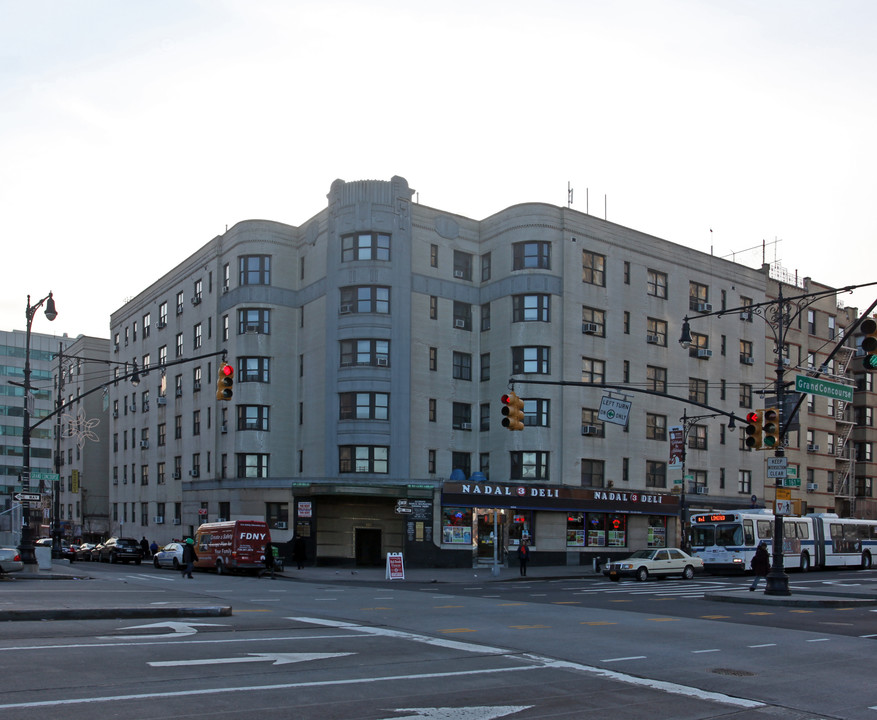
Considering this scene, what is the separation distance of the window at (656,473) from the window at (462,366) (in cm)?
1273

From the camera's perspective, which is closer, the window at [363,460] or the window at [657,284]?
the window at [363,460]

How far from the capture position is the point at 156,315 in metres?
68.8

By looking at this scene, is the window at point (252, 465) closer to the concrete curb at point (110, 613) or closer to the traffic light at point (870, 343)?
the concrete curb at point (110, 613)

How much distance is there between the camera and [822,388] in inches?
982

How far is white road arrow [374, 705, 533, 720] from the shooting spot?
367 inches

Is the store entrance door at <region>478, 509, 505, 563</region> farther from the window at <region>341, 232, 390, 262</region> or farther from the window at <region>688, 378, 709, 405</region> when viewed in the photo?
the window at <region>688, 378, 709, 405</region>

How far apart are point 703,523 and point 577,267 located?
16.8m

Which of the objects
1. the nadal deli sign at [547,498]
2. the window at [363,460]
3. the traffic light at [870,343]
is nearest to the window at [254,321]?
the window at [363,460]

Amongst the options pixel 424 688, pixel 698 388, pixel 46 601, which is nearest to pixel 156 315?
pixel 698 388

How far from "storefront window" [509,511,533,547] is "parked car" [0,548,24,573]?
26.2 m

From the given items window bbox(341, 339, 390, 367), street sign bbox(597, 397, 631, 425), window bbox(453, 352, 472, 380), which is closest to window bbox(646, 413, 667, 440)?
window bbox(453, 352, 472, 380)

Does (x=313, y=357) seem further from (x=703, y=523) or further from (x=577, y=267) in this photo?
(x=703, y=523)

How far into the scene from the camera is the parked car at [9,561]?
1181 inches

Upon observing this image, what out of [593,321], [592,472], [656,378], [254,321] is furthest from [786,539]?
[254,321]
